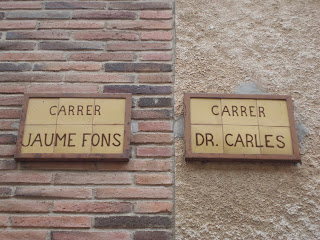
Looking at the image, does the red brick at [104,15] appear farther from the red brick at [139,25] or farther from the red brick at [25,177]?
the red brick at [25,177]

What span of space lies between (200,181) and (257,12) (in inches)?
43.2

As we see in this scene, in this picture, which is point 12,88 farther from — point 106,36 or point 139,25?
point 139,25

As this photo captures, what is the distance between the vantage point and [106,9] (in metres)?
2.03

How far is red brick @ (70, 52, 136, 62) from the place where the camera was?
6.19 feet

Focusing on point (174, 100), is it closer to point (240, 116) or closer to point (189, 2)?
point (240, 116)

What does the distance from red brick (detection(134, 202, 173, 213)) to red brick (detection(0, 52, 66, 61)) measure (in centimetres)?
90

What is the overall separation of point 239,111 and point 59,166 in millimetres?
927

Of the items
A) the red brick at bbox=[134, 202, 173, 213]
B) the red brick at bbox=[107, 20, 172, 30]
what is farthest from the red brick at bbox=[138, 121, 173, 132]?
the red brick at bbox=[107, 20, 172, 30]

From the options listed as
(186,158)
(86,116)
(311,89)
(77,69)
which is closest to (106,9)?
(77,69)

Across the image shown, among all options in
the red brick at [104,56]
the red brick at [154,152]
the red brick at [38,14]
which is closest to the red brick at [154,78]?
the red brick at [104,56]

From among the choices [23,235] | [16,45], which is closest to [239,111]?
[23,235]

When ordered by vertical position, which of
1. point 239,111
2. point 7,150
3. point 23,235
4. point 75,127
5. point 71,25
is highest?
point 71,25

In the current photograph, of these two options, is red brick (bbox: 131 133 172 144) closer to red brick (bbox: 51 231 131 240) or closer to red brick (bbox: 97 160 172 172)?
red brick (bbox: 97 160 172 172)

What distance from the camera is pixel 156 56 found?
1.90m
